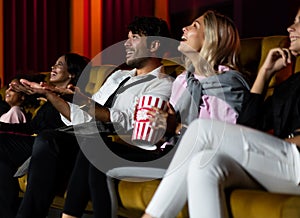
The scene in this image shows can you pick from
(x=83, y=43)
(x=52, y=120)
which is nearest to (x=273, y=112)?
(x=52, y=120)

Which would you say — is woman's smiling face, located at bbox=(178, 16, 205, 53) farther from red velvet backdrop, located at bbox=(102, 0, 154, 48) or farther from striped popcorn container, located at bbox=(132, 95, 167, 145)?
red velvet backdrop, located at bbox=(102, 0, 154, 48)

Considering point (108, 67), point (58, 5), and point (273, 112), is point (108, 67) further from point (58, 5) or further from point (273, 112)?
point (58, 5)

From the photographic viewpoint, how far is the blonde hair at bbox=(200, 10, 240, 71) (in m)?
2.05

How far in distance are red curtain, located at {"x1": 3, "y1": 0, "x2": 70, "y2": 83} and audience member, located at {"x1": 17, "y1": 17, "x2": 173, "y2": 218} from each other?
276 centimetres

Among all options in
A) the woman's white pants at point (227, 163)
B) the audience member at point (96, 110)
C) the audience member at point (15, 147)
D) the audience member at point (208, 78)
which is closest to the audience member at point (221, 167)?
the woman's white pants at point (227, 163)

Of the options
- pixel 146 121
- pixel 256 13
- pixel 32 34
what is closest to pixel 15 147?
pixel 146 121

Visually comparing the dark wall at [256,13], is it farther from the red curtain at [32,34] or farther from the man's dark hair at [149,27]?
the man's dark hair at [149,27]

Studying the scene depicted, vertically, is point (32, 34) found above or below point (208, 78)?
below

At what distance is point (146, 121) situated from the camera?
6.21 ft

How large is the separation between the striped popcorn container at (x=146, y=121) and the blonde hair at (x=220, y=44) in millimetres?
236

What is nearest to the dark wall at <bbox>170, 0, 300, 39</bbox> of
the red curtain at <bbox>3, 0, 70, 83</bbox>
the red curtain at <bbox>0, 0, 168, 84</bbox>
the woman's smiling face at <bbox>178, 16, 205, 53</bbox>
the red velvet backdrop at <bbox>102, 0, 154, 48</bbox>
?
the red velvet backdrop at <bbox>102, 0, 154, 48</bbox>

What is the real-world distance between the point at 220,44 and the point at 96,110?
0.53 meters

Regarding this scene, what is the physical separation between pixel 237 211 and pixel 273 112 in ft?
1.41

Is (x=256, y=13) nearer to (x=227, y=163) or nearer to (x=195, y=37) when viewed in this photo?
(x=195, y=37)
